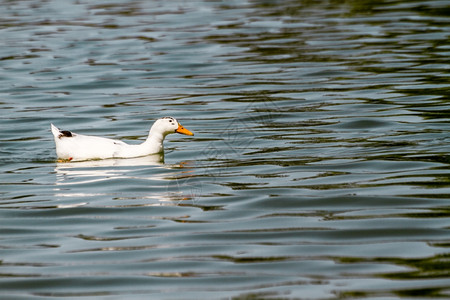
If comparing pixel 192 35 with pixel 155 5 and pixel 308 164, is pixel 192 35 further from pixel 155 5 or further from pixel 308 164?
pixel 308 164

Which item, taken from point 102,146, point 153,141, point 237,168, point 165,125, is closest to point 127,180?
point 102,146

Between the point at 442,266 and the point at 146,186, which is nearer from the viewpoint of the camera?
the point at 442,266

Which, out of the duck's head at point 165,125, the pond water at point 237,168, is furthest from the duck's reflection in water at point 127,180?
the duck's head at point 165,125

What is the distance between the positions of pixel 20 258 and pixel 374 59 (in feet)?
Result: 40.8

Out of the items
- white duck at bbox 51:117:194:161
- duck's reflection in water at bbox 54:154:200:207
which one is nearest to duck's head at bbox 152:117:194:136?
white duck at bbox 51:117:194:161

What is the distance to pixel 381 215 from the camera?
327 inches

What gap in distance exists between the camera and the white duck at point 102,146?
11.5m

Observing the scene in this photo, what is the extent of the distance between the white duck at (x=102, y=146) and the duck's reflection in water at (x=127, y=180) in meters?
0.08

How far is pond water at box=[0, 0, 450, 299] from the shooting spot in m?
6.90

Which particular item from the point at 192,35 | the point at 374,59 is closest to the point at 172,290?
the point at 374,59

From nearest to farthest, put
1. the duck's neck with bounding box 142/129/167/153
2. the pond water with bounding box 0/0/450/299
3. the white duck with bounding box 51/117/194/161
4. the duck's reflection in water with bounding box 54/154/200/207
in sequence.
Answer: the pond water with bounding box 0/0/450/299, the duck's reflection in water with bounding box 54/154/200/207, the white duck with bounding box 51/117/194/161, the duck's neck with bounding box 142/129/167/153

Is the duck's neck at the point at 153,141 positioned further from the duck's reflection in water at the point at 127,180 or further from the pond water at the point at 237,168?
the pond water at the point at 237,168

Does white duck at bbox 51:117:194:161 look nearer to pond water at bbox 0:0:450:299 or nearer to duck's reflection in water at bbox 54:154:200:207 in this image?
duck's reflection in water at bbox 54:154:200:207

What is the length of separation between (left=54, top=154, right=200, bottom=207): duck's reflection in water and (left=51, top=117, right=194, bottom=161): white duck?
0.26 feet
